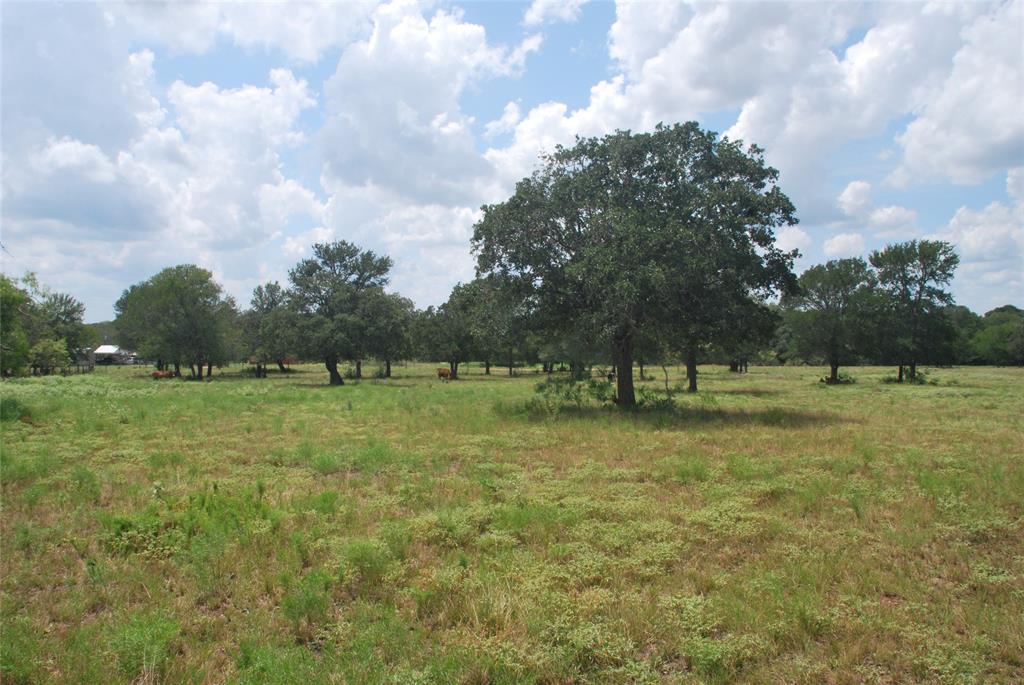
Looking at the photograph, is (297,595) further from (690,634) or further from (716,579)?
(716,579)

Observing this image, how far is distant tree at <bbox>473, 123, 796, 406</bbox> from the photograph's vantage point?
62.8 feet

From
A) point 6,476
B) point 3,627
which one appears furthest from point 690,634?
point 6,476

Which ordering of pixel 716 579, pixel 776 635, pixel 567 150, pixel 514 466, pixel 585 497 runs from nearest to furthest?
1. pixel 776 635
2. pixel 716 579
3. pixel 585 497
4. pixel 514 466
5. pixel 567 150

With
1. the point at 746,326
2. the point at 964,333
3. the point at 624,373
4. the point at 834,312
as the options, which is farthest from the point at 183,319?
the point at 964,333

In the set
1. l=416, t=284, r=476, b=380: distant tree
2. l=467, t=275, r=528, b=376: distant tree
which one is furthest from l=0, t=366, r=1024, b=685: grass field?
l=416, t=284, r=476, b=380: distant tree

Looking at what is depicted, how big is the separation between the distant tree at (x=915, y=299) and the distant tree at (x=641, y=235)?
119ft

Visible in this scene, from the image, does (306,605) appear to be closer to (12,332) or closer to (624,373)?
(624,373)

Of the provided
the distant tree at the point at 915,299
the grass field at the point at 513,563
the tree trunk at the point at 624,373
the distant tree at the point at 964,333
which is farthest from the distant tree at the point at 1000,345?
the grass field at the point at 513,563

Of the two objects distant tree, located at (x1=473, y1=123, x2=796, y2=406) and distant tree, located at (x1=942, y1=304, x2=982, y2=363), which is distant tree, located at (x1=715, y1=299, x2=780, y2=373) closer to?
distant tree, located at (x1=473, y1=123, x2=796, y2=406)

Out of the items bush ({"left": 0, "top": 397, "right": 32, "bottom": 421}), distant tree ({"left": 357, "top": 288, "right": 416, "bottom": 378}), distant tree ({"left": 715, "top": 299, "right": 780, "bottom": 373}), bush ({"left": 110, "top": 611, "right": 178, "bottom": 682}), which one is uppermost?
distant tree ({"left": 357, "top": 288, "right": 416, "bottom": 378})

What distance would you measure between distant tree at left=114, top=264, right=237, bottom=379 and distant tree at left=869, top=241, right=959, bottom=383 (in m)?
65.0

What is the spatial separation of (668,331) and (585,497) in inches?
482

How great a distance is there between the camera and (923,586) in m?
6.22

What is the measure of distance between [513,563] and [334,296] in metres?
47.6
